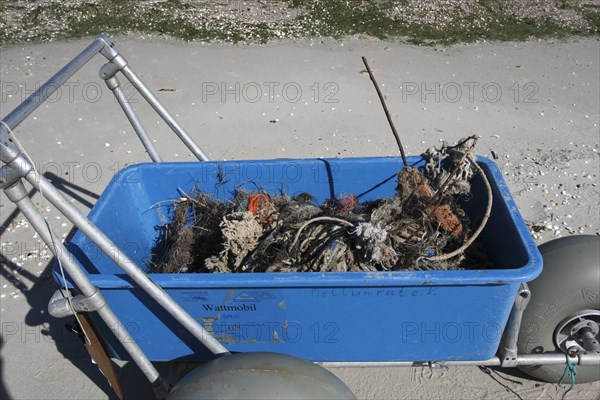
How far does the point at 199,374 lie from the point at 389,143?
11.3ft

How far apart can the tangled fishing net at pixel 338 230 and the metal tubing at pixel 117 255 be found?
50 cm

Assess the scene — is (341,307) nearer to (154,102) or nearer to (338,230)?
(338,230)

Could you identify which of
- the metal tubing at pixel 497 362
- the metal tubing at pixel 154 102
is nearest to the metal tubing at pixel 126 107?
the metal tubing at pixel 154 102

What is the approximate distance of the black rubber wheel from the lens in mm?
2506

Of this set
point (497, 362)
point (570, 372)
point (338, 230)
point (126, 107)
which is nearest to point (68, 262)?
point (338, 230)

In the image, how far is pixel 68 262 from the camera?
2.04m

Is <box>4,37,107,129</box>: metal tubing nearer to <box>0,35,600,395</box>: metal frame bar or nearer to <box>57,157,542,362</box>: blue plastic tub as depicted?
<box>0,35,600,395</box>: metal frame bar

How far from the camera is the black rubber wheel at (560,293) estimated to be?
2.51 m

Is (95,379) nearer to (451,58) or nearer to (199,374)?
(199,374)

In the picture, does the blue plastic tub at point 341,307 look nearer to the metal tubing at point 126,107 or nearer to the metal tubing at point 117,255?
the metal tubing at point 117,255

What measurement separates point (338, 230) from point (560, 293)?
1.07 meters

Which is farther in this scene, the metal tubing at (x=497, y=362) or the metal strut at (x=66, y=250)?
the metal tubing at (x=497, y=362)

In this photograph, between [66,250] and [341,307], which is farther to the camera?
[341,307]

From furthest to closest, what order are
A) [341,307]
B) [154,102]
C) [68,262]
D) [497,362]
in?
[154,102], [497,362], [341,307], [68,262]
